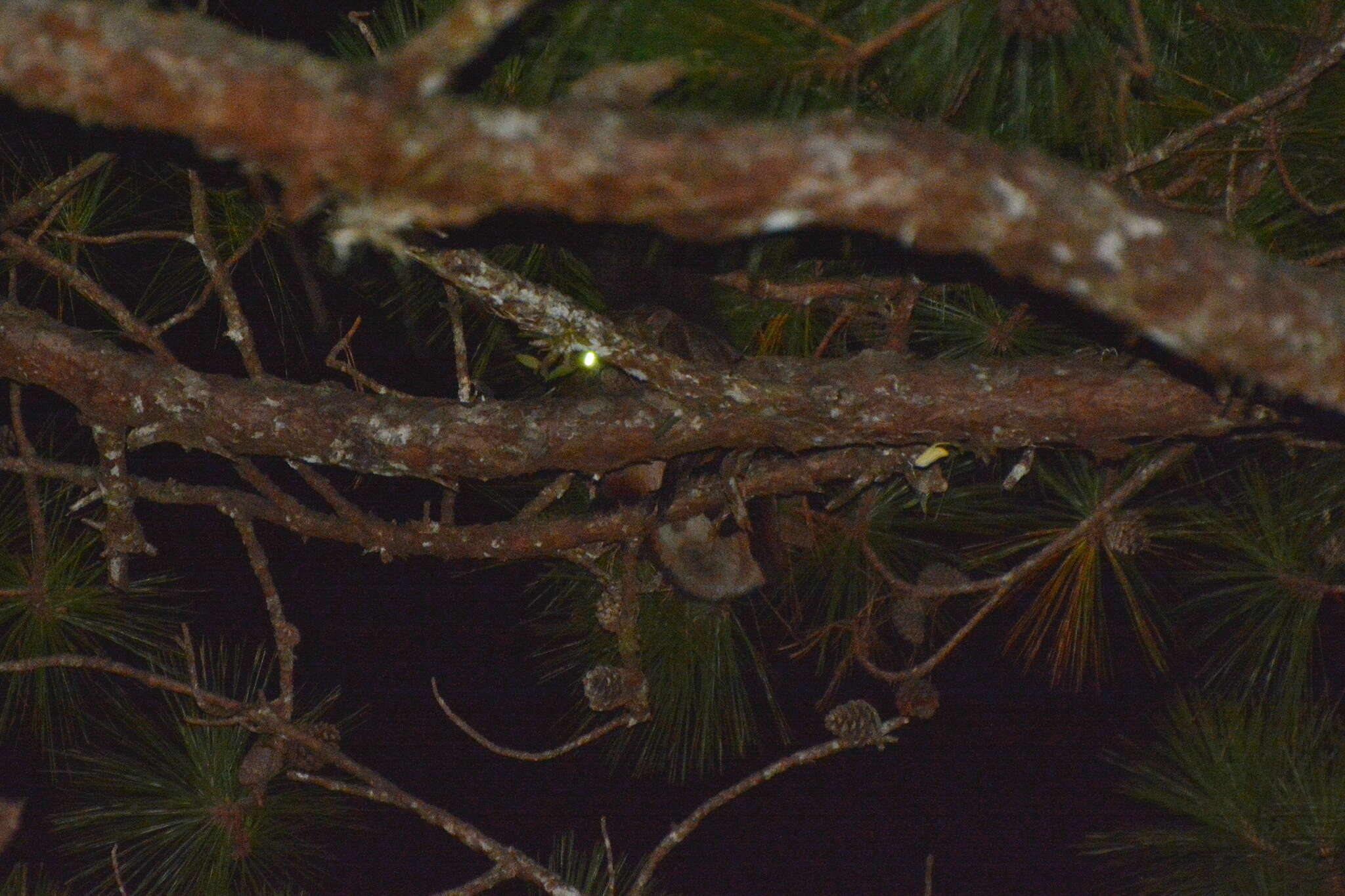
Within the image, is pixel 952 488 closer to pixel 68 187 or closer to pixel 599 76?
pixel 599 76

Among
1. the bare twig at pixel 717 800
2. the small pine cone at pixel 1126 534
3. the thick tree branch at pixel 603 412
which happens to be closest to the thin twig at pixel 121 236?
the thick tree branch at pixel 603 412

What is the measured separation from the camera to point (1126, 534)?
112 centimetres

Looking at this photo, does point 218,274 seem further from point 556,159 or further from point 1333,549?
point 1333,549

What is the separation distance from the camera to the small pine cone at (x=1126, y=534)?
1.12 metres

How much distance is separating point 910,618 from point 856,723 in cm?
20

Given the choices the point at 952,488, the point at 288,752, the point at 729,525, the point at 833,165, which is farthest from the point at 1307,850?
the point at 288,752

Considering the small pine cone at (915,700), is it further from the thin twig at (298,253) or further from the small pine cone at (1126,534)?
the thin twig at (298,253)

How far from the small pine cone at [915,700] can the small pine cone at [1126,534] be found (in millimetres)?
245

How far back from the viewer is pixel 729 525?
1.29 metres

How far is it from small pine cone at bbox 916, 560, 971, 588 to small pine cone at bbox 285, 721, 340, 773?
0.67m

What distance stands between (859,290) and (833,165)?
0.57m

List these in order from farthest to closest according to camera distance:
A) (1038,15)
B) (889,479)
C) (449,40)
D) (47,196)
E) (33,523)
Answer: (889,479) < (33,523) < (47,196) < (1038,15) < (449,40)

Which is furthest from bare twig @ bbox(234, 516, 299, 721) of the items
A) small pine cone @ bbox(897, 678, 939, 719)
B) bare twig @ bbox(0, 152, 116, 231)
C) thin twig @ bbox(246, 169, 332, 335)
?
small pine cone @ bbox(897, 678, 939, 719)

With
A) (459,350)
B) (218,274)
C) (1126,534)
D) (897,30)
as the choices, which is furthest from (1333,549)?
(218,274)
